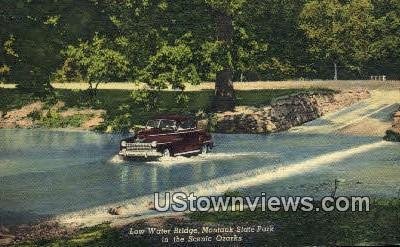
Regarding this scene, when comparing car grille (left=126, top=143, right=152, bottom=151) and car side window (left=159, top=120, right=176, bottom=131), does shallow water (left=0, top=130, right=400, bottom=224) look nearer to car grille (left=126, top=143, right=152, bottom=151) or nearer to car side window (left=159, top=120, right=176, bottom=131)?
car grille (left=126, top=143, right=152, bottom=151)

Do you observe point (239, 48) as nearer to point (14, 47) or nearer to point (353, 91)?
point (353, 91)

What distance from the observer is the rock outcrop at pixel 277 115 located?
18547mm

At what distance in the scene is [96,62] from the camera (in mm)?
16875

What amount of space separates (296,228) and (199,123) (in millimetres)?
6768

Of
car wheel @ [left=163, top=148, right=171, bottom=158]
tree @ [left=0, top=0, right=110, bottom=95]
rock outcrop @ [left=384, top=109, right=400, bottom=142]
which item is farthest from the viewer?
car wheel @ [left=163, top=148, right=171, bottom=158]

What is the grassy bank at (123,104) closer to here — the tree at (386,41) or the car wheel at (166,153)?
the car wheel at (166,153)

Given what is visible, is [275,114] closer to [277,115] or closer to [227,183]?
[277,115]

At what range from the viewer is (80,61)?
16.2 meters

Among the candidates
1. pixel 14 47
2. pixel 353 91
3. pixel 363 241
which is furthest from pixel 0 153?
pixel 353 91

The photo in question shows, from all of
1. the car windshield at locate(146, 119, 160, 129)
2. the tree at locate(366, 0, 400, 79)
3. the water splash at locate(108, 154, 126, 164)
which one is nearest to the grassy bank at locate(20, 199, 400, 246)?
the water splash at locate(108, 154, 126, 164)

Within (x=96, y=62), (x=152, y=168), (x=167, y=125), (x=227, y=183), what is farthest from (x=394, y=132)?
(x=96, y=62)

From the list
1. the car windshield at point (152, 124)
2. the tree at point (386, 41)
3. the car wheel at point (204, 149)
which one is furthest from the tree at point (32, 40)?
the tree at point (386, 41)

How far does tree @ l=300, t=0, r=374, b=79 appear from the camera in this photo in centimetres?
1930

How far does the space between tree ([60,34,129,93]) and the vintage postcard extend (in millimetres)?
43
